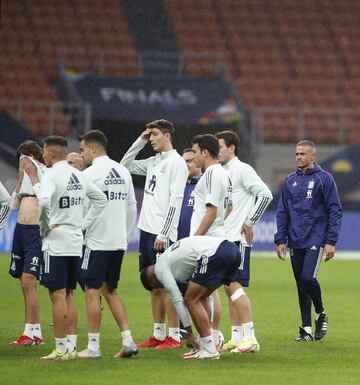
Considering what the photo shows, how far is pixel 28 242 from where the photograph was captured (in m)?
11.8

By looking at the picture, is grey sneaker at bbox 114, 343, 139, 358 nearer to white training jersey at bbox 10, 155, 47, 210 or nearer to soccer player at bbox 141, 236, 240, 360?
soccer player at bbox 141, 236, 240, 360

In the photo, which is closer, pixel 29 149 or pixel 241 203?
pixel 241 203

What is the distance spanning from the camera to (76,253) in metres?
9.88

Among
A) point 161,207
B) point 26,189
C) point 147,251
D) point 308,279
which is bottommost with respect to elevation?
point 308,279

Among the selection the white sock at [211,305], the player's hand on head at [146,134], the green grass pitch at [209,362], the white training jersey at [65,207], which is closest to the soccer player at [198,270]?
the green grass pitch at [209,362]

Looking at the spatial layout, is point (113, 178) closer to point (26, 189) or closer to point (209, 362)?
point (26, 189)

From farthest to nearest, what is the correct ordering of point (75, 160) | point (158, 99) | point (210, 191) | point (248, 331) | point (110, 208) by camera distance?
point (158, 99), point (75, 160), point (248, 331), point (110, 208), point (210, 191)

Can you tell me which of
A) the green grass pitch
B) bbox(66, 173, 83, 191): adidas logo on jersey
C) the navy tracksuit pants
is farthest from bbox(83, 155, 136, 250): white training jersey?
the navy tracksuit pants

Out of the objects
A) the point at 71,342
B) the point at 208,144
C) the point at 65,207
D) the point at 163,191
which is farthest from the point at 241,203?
the point at 71,342

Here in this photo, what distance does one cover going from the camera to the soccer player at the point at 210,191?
33.2ft

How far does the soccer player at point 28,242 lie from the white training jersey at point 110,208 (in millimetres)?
1232

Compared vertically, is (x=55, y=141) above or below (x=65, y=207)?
above

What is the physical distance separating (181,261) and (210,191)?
0.71m

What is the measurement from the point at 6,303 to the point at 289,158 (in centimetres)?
1591
